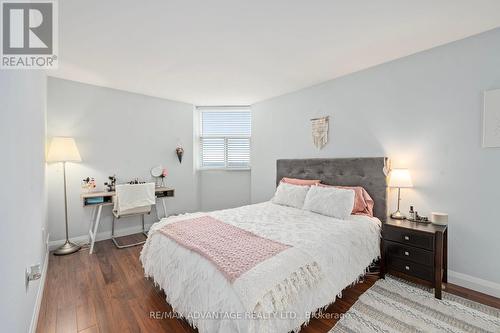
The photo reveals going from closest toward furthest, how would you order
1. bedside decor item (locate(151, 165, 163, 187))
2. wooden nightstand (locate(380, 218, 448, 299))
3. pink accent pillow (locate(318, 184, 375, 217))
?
wooden nightstand (locate(380, 218, 448, 299)) → pink accent pillow (locate(318, 184, 375, 217)) → bedside decor item (locate(151, 165, 163, 187))

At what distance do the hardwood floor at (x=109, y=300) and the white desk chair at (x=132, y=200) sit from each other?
63 centimetres

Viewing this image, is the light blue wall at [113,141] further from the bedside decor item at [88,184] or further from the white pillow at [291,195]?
the white pillow at [291,195]

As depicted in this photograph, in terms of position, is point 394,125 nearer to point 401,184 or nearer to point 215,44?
point 401,184

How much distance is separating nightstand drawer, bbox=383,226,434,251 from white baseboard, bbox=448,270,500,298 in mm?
590

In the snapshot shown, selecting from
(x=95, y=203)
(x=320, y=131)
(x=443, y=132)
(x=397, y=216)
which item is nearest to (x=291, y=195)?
(x=320, y=131)

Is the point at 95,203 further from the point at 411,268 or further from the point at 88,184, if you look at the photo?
the point at 411,268

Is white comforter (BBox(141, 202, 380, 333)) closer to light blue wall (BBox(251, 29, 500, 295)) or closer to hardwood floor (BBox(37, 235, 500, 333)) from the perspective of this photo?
hardwood floor (BBox(37, 235, 500, 333))

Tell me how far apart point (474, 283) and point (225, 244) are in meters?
2.40

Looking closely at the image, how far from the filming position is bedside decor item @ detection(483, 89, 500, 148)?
6.41 feet

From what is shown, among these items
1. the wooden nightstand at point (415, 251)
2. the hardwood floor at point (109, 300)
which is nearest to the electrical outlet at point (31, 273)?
the hardwood floor at point (109, 300)

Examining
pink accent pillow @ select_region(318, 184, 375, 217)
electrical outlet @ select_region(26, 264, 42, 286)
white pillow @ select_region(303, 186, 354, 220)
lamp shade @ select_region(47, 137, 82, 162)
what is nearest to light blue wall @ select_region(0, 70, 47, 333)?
electrical outlet @ select_region(26, 264, 42, 286)

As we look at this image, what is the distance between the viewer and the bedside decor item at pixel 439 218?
84.7 inches

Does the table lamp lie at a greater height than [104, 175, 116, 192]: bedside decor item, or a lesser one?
greater

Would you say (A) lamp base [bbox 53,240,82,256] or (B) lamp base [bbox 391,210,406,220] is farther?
(A) lamp base [bbox 53,240,82,256]
